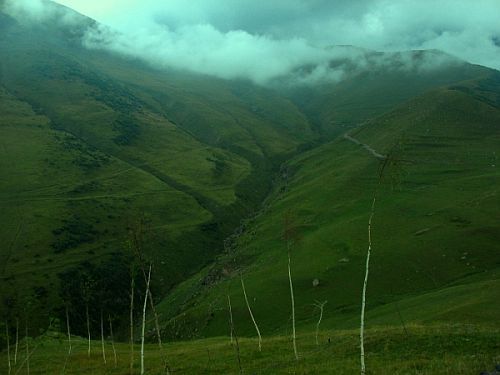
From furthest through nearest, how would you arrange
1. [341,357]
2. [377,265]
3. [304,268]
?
[304,268] → [377,265] → [341,357]

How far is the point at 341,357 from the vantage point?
37.1 metres

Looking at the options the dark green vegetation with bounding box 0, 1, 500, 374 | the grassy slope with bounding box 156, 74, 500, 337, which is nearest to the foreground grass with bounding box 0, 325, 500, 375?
the dark green vegetation with bounding box 0, 1, 500, 374

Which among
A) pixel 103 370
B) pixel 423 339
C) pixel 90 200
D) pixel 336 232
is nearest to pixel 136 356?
pixel 103 370

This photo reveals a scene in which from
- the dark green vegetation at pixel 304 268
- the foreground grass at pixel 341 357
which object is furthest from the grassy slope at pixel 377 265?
the foreground grass at pixel 341 357

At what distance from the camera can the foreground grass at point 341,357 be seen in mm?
29642

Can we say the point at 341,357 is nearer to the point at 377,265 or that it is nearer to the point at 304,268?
the point at 377,265

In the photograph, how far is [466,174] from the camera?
580ft

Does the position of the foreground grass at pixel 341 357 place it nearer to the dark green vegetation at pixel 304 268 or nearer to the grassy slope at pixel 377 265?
the dark green vegetation at pixel 304 268

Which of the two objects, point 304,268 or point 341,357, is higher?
point 341,357

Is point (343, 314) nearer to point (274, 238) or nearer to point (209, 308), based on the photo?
point (209, 308)

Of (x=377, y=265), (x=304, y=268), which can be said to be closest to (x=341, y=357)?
(x=377, y=265)

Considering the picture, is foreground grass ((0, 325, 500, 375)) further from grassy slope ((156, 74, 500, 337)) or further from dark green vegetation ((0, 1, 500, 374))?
grassy slope ((156, 74, 500, 337))

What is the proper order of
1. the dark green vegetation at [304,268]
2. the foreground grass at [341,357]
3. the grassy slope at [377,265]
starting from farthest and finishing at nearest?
the grassy slope at [377,265], the dark green vegetation at [304,268], the foreground grass at [341,357]

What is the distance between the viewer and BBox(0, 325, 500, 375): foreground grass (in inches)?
1167
